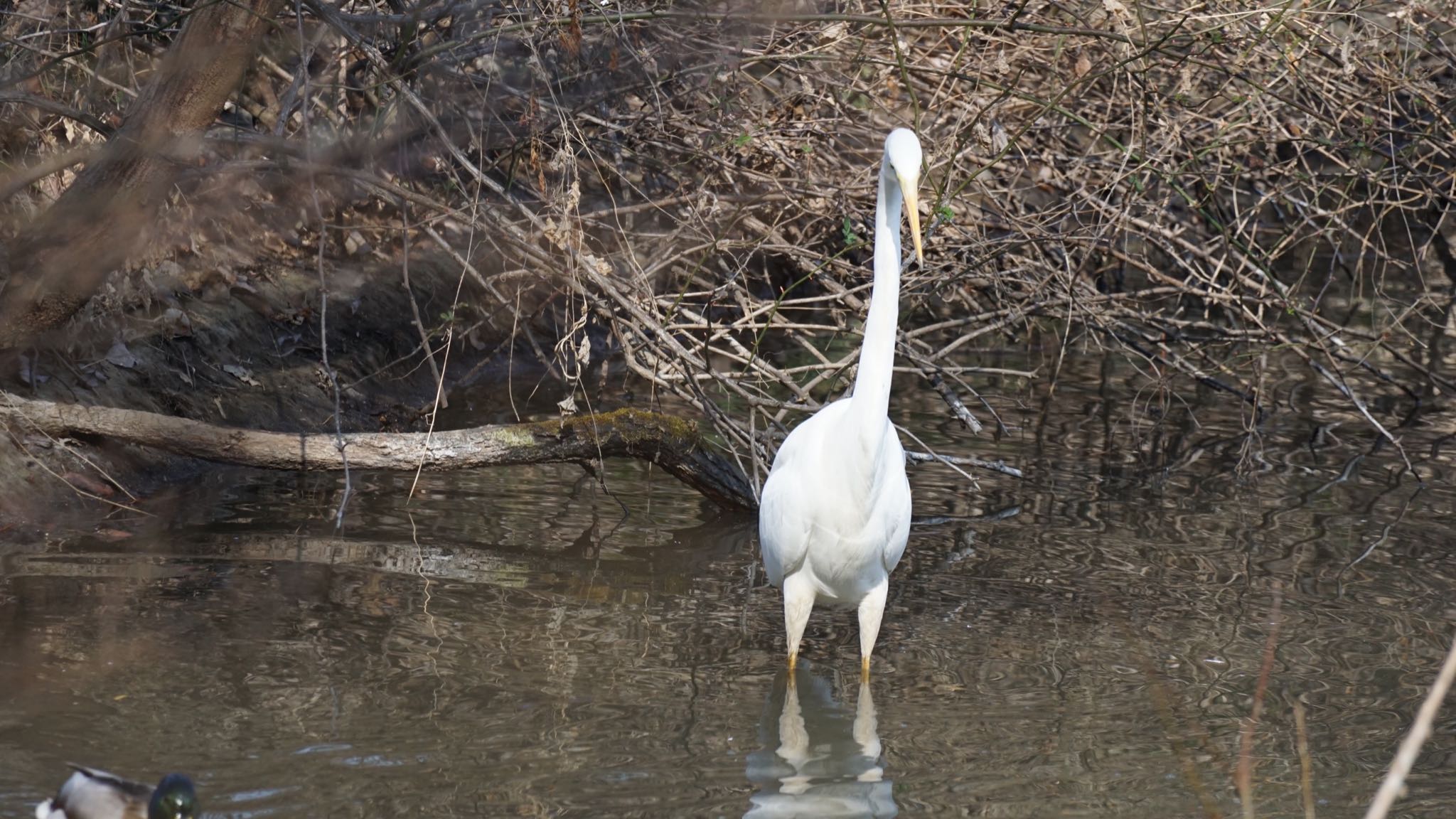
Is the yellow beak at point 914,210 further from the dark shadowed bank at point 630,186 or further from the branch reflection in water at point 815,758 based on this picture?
the branch reflection in water at point 815,758

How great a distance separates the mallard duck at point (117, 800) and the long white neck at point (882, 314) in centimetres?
235

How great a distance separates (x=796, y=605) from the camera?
5.27 m

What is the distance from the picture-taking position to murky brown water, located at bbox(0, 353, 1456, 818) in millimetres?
4207

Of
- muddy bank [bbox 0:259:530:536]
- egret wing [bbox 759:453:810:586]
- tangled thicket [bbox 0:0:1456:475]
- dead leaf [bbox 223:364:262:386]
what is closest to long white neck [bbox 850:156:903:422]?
egret wing [bbox 759:453:810:586]

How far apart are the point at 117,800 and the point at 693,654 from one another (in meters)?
2.32

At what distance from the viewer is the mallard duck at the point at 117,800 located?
3.40m

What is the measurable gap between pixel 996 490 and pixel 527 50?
3500 mm

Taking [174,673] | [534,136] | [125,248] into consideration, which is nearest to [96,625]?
[174,673]

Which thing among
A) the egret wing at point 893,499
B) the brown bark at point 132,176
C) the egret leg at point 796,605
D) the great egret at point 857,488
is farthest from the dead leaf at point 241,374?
the egret wing at point 893,499

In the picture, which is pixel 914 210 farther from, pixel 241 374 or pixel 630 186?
pixel 241 374

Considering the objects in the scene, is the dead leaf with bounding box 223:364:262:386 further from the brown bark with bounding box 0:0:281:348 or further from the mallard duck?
the mallard duck

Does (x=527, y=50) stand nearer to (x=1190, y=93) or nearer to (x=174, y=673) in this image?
(x=174, y=673)

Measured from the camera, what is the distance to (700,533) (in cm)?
699

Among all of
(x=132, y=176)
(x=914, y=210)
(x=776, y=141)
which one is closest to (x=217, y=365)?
(x=132, y=176)
